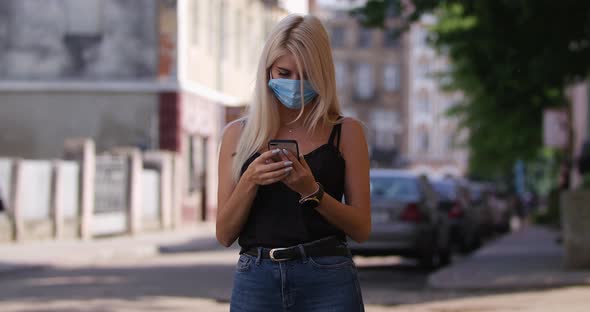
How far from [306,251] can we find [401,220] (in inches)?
550

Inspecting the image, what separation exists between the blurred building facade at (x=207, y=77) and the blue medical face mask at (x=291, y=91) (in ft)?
96.9

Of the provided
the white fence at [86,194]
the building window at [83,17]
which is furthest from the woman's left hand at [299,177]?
the building window at [83,17]

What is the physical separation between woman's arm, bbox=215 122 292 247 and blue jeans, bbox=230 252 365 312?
14cm

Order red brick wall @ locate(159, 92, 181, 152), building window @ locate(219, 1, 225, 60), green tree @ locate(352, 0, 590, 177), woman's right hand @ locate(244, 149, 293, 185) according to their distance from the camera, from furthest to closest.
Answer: building window @ locate(219, 1, 225, 60), red brick wall @ locate(159, 92, 181, 152), green tree @ locate(352, 0, 590, 177), woman's right hand @ locate(244, 149, 293, 185)

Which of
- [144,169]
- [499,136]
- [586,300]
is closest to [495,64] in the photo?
[586,300]

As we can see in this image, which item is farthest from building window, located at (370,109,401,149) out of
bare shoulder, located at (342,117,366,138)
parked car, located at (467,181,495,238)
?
bare shoulder, located at (342,117,366,138)

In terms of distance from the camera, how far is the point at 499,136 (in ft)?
134

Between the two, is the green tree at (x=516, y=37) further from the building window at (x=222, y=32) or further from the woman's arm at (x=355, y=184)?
the building window at (x=222, y=32)

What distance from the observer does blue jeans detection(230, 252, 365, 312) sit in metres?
4.18

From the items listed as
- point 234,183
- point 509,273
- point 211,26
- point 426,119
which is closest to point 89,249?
point 509,273

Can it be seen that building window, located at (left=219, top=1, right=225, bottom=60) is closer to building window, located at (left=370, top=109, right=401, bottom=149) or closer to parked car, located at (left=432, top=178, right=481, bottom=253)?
parked car, located at (left=432, top=178, right=481, bottom=253)

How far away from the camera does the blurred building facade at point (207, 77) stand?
3606 centimetres

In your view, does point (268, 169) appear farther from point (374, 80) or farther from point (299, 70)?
point (374, 80)

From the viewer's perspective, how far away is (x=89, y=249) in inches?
885
